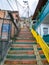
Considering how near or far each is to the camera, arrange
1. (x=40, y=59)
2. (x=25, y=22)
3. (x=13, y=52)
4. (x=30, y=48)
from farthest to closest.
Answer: (x=25, y=22) < (x=30, y=48) < (x=13, y=52) < (x=40, y=59)

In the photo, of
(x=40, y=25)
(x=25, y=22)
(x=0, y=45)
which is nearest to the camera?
(x=0, y=45)

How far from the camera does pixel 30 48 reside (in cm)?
949

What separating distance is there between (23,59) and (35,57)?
0.64 metres

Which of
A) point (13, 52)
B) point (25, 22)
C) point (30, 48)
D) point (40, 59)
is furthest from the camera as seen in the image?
point (25, 22)

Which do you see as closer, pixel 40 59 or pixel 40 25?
pixel 40 59

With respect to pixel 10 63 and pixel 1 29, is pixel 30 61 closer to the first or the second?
pixel 10 63

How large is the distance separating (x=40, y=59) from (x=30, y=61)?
1.59 feet

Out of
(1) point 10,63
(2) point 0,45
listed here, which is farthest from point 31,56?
(2) point 0,45

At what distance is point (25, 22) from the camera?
35781mm

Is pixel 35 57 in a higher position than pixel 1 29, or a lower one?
lower

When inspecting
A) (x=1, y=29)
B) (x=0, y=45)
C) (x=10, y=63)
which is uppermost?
(x=1, y=29)

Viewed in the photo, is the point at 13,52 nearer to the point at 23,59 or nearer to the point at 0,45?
the point at 23,59

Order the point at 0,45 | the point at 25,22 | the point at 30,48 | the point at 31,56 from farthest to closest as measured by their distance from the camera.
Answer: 1. the point at 25,22
2. the point at 30,48
3. the point at 31,56
4. the point at 0,45

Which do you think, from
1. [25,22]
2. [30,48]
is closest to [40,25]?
[30,48]
